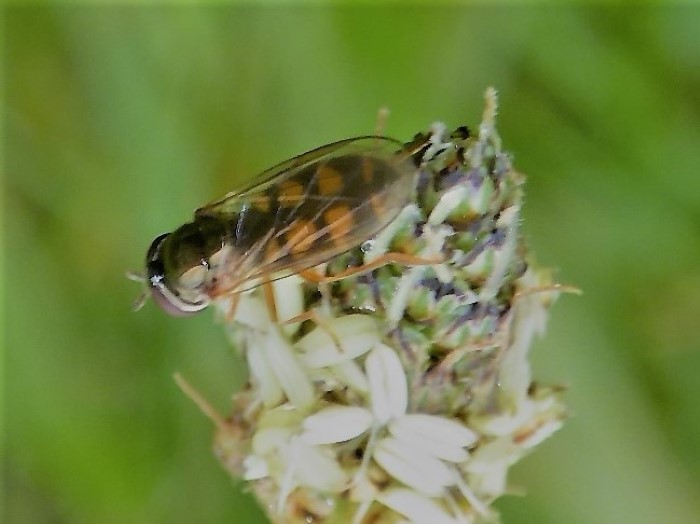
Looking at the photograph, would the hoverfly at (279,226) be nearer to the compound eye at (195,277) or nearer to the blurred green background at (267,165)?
the compound eye at (195,277)

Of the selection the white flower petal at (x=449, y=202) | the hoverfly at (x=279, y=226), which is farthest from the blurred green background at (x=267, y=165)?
the white flower petal at (x=449, y=202)

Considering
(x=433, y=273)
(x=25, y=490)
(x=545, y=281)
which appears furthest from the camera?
(x=25, y=490)

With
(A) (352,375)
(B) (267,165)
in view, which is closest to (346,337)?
(A) (352,375)

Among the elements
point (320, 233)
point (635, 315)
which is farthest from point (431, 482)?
point (635, 315)

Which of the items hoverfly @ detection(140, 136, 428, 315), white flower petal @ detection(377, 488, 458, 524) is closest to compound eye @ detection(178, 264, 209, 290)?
hoverfly @ detection(140, 136, 428, 315)

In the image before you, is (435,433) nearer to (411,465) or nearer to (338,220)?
(411,465)

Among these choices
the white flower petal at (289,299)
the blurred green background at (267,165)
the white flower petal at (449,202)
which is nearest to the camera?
the white flower petal at (449,202)

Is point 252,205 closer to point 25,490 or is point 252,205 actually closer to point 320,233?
point 320,233
